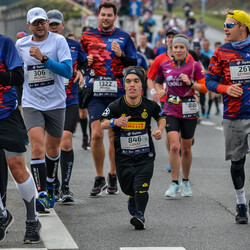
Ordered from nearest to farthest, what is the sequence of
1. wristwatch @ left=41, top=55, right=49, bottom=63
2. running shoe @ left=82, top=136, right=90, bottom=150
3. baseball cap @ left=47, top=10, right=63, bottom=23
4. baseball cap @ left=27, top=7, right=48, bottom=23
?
1. wristwatch @ left=41, top=55, right=49, bottom=63
2. baseball cap @ left=27, top=7, right=48, bottom=23
3. baseball cap @ left=47, top=10, right=63, bottom=23
4. running shoe @ left=82, top=136, right=90, bottom=150

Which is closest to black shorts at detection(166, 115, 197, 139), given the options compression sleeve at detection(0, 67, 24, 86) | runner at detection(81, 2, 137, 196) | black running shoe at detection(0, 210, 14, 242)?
runner at detection(81, 2, 137, 196)

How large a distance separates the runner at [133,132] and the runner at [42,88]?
1.95ft

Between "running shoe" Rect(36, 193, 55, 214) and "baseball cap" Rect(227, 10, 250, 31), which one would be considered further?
"baseball cap" Rect(227, 10, 250, 31)

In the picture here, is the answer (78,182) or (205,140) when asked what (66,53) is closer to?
(78,182)

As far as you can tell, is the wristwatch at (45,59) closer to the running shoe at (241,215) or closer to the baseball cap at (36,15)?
the baseball cap at (36,15)

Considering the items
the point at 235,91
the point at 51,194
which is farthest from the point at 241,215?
the point at 51,194

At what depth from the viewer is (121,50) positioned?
30.7 ft

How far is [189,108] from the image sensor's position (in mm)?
9695

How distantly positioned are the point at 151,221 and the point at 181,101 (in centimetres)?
236

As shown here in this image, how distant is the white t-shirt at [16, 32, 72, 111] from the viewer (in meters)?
7.81

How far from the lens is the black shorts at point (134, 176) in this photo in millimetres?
7564

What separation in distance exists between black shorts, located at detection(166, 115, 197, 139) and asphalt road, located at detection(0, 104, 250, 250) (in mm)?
737

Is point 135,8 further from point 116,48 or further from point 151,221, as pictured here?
point 151,221

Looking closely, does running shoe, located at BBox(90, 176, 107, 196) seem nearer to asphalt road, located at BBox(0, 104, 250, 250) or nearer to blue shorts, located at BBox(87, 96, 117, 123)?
asphalt road, located at BBox(0, 104, 250, 250)
